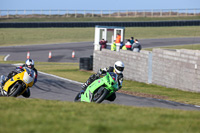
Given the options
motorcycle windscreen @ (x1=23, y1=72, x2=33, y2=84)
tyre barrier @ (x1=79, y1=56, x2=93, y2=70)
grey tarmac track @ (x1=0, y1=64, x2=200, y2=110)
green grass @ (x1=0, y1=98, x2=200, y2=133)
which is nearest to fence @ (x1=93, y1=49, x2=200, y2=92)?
tyre barrier @ (x1=79, y1=56, x2=93, y2=70)

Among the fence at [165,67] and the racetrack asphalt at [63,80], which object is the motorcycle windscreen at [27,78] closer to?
the racetrack asphalt at [63,80]

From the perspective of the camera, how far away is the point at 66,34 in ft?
184

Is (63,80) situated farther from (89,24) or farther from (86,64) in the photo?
(89,24)

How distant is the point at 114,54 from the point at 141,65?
3390 millimetres

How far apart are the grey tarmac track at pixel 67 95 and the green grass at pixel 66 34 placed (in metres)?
31.6

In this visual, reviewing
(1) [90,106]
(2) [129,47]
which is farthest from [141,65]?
(1) [90,106]

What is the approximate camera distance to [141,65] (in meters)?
21.1

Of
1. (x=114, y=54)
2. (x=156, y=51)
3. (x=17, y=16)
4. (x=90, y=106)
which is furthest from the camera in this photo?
(x=17, y=16)

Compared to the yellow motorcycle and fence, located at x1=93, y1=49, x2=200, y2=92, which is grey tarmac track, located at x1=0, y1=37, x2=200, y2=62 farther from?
the yellow motorcycle

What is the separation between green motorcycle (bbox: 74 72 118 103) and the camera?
33.1 feet

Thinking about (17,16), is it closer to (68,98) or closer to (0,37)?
(0,37)

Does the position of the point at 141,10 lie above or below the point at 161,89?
above

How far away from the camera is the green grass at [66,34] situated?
5188 centimetres

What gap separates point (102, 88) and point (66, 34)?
4656 centimetres
